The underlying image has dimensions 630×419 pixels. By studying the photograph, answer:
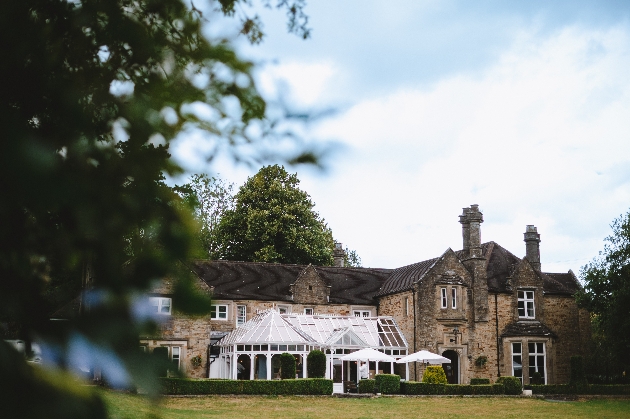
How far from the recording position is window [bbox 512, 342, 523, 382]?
40.3 m

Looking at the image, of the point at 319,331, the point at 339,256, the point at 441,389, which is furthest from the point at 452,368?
the point at 339,256

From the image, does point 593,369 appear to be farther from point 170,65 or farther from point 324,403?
point 170,65

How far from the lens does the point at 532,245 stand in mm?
44688

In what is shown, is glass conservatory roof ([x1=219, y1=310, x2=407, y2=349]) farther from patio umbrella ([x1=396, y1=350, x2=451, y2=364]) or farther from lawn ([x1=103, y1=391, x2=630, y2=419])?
lawn ([x1=103, y1=391, x2=630, y2=419])

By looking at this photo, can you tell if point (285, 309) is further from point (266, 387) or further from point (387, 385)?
point (266, 387)

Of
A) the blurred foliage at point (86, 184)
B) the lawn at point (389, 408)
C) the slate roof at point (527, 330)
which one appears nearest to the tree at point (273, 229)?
the slate roof at point (527, 330)

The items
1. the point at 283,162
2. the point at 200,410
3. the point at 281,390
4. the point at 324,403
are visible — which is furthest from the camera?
the point at 281,390

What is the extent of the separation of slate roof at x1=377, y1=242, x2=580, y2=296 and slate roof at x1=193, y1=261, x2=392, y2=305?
46.2 inches

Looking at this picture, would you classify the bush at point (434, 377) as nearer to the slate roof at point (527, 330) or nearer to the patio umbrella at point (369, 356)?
the patio umbrella at point (369, 356)

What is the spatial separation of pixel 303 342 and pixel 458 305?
417 inches

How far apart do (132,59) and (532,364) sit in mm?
42127

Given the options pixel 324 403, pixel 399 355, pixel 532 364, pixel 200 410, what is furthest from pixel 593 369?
pixel 200 410

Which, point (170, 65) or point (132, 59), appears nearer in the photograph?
point (132, 59)

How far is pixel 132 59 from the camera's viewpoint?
2.24 meters
